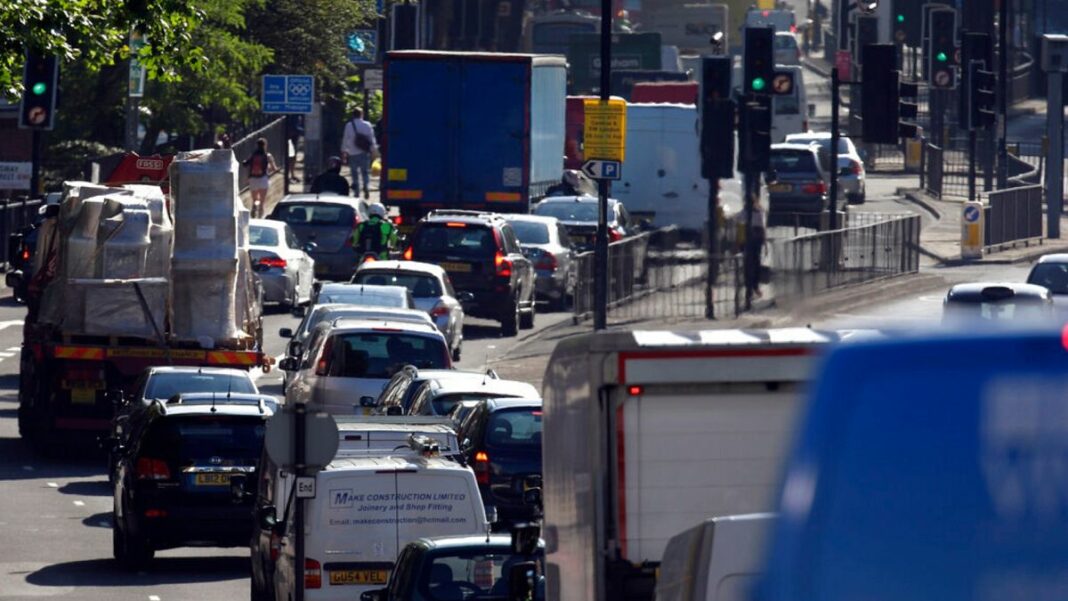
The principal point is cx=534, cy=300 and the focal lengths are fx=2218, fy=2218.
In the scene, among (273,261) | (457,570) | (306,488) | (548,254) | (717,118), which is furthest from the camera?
(548,254)

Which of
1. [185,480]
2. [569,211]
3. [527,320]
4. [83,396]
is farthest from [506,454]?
[569,211]

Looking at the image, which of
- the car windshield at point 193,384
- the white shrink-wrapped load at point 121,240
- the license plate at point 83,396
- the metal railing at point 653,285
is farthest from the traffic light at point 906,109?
the car windshield at point 193,384

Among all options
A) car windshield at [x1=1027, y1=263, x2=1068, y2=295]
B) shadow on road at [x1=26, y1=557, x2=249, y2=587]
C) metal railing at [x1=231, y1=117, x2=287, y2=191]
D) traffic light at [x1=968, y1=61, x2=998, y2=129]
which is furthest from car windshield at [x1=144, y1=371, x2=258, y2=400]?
traffic light at [x1=968, y1=61, x2=998, y2=129]

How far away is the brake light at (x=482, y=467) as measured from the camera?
693 inches

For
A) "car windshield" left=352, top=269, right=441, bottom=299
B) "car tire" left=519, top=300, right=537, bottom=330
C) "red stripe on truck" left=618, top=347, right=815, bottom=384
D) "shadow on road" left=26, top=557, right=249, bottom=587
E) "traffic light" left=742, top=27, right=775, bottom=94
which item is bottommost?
"shadow on road" left=26, top=557, right=249, bottom=587

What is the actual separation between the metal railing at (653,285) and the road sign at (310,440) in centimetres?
1998

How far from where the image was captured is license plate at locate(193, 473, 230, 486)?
1786 cm

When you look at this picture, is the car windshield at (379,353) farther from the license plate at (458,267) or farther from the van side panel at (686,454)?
the van side panel at (686,454)

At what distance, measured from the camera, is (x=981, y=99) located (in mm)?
47625

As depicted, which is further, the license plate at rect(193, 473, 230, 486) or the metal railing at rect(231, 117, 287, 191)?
the metal railing at rect(231, 117, 287, 191)

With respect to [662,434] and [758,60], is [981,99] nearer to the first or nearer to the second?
[758,60]

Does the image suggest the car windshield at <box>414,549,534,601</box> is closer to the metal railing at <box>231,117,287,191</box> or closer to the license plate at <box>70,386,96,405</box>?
the license plate at <box>70,386,96,405</box>

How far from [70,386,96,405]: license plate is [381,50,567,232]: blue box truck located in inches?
602

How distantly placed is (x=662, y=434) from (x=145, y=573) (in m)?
10.7
